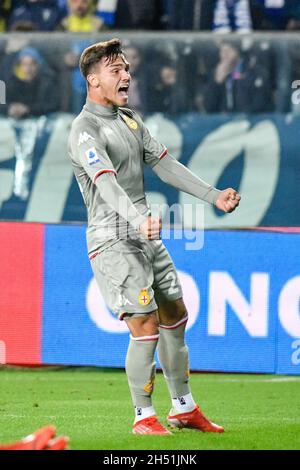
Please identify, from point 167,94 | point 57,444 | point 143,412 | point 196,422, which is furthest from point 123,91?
point 167,94

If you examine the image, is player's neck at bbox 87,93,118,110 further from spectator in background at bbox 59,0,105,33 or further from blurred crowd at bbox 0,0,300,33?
spectator in background at bbox 59,0,105,33

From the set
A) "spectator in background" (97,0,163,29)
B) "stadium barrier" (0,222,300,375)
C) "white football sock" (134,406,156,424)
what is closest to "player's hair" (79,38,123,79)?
"white football sock" (134,406,156,424)

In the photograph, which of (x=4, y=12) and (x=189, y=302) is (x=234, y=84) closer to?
(x=189, y=302)

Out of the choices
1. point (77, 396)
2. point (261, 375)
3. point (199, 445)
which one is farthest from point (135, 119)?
point (261, 375)

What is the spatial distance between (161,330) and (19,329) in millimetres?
4065

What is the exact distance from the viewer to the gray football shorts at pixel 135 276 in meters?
6.80

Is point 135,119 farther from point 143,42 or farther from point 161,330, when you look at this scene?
point 143,42

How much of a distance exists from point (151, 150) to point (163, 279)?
0.79m

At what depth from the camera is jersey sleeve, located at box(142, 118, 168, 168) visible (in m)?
7.14

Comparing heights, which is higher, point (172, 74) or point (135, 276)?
point (172, 74)

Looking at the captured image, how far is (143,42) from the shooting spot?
1192 centimetres

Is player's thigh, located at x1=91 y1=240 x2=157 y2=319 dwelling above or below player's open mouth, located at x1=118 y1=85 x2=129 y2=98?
below

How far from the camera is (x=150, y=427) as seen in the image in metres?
6.78

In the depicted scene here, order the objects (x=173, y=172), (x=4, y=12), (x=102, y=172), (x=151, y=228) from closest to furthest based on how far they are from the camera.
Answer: (x=151, y=228) → (x=102, y=172) → (x=173, y=172) → (x=4, y=12)
